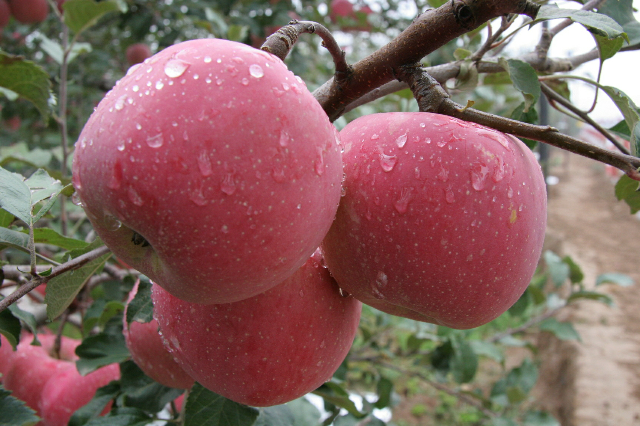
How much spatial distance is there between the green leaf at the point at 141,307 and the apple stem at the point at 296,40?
0.41 meters

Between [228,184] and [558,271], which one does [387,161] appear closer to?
[228,184]

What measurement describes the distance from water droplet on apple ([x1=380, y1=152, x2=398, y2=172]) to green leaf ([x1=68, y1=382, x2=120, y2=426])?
0.71 metres

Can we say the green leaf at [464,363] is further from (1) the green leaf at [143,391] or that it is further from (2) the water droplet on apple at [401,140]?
(2) the water droplet on apple at [401,140]

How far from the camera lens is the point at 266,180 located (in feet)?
1.26

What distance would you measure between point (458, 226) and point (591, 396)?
258cm

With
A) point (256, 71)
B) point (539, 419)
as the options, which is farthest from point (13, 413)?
point (539, 419)

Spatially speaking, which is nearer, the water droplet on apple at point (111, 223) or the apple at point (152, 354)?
the water droplet on apple at point (111, 223)

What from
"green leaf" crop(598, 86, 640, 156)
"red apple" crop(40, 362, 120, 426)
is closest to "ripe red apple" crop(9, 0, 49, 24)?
"red apple" crop(40, 362, 120, 426)

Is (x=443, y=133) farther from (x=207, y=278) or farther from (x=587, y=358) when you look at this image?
(x=587, y=358)

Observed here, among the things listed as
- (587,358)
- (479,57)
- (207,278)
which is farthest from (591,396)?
(207,278)

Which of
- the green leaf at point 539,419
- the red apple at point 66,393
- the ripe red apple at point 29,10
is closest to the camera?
the red apple at point 66,393

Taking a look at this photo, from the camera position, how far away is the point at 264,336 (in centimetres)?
53

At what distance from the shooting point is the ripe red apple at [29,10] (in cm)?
221

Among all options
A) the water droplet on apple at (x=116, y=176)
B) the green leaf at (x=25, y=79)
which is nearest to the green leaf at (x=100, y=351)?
the green leaf at (x=25, y=79)
